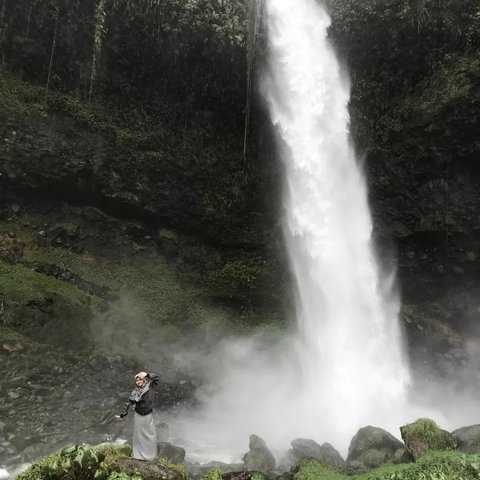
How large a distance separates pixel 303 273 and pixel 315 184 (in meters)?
3.92

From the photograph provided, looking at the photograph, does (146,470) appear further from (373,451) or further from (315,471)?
(373,451)

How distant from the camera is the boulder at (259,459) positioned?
10914 millimetres

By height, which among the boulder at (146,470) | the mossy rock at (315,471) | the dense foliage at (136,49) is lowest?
the mossy rock at (315,471)

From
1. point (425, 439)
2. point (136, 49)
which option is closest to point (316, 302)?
point (425, 439)

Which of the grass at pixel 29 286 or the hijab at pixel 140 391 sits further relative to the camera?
the grass at pixel 29 286

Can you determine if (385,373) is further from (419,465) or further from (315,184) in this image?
(419,465)

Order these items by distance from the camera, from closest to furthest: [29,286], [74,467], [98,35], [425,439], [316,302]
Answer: [74,467] → [425,439] → [29,286] → [316,302] → [98,35]

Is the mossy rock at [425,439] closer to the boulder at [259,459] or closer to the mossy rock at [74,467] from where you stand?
the boulder at [259,459]

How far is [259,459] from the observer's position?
1109cm

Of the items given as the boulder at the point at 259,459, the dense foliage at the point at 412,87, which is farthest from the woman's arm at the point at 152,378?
the dense foliage at the point at 412,87

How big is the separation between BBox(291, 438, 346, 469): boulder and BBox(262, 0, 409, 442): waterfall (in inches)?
166

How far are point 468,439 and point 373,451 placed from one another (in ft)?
6.86

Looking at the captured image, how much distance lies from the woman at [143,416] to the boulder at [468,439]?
20.7 feet

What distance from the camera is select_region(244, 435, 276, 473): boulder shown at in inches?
430
